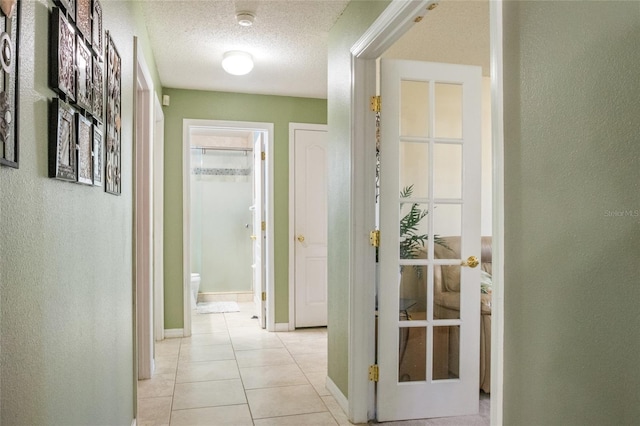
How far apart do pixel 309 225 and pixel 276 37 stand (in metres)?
2.10

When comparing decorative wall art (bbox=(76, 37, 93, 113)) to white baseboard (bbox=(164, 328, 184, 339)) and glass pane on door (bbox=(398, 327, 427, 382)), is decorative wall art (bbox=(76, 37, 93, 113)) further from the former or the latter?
white baseboard (bbox=(164, 328, 184, 339))

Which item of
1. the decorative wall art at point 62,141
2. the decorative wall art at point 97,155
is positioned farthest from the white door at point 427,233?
the decorative wall art at point 62,141

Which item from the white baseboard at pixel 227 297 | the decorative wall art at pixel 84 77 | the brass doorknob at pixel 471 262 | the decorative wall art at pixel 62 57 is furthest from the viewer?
the white baseboard at pixel 227 297

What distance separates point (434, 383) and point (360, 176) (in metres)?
1.25

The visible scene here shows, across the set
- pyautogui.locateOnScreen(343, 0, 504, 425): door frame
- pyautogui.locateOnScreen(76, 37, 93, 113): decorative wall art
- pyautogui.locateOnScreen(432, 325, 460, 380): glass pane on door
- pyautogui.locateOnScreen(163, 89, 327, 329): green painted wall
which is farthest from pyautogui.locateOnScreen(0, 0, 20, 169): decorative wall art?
pyautogui.locateOnScreen(163, 89, 327, 329): green painted wall

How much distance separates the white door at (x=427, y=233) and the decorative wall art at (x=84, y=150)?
4.93 ft

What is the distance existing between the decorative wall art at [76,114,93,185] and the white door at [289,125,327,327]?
129 inches

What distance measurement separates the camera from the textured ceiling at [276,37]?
2.66 m

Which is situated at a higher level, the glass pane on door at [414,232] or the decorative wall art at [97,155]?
the decorative wall art at [97,155]

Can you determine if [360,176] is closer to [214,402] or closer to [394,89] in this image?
[394,89]

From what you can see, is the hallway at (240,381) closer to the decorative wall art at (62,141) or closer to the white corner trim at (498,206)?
the white corner trim at (498,206)

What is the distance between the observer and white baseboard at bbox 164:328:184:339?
4.29m

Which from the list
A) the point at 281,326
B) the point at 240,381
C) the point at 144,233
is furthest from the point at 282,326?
the point at 144,233

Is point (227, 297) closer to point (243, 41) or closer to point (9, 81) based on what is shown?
point (243, 41)
